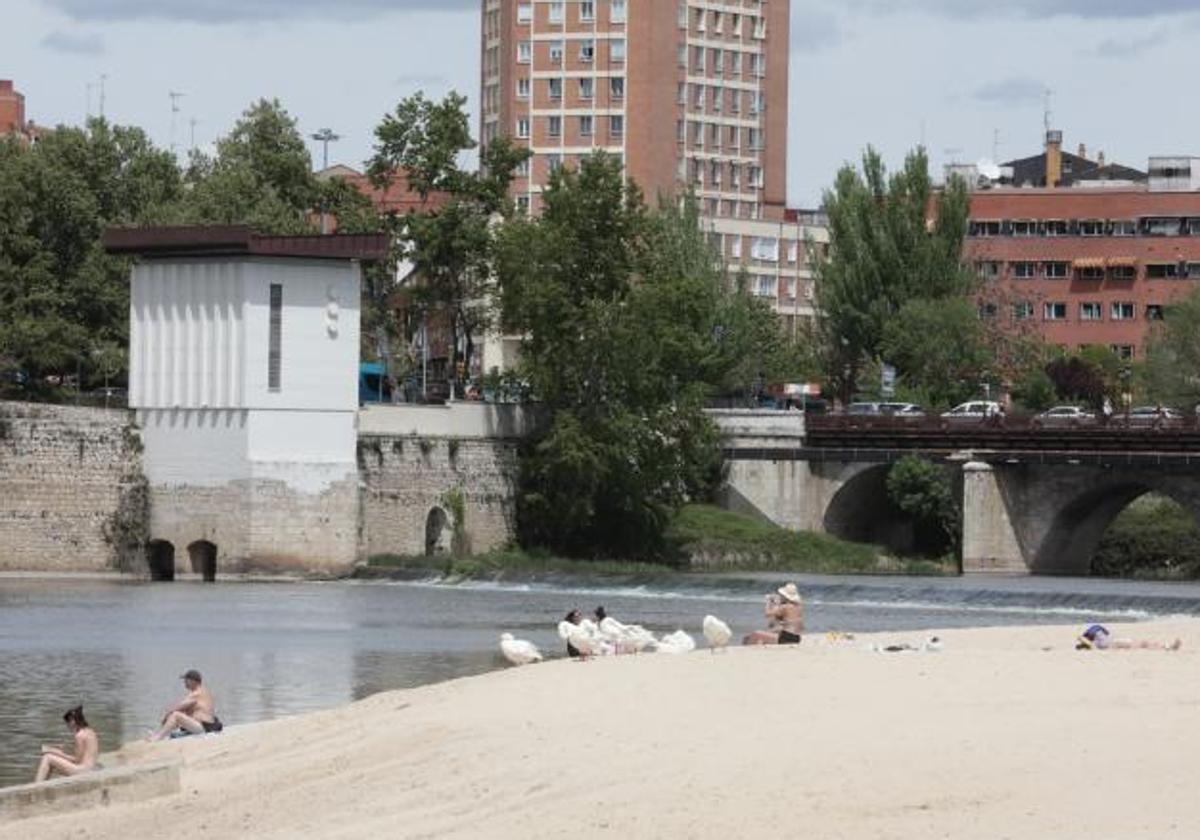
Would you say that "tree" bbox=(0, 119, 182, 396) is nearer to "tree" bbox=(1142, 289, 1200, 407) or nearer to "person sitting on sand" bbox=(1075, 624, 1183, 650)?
"tree" bbox=(1142, 289, 1200, 407)

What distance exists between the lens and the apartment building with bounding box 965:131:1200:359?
13888 cm

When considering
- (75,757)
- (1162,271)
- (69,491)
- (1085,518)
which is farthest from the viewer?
(1162,271)

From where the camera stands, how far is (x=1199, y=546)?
Answer: 95938 millimetres

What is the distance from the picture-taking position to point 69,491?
7562 cm

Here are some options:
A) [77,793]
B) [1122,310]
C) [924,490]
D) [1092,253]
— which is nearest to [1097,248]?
[1092,253]

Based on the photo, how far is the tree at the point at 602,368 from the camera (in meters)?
80.6

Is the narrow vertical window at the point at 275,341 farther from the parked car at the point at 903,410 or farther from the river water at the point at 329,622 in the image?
the parked car at the point at 903,410

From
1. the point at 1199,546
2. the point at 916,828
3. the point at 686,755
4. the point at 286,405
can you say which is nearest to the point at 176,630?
the point at 286,405

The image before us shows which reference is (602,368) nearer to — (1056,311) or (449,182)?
(449,182)

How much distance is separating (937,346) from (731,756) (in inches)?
3381

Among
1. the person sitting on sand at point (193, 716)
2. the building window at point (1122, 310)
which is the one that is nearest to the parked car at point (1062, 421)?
the building window at point (1122, 310)

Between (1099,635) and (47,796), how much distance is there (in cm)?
1343

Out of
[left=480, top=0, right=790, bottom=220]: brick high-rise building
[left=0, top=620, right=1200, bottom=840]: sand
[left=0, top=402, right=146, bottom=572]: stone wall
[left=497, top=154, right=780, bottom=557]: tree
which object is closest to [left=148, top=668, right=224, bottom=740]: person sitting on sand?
[left=0, top=620, right=1200, bottom=840]: sand

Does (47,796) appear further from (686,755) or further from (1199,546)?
(1199,546)
